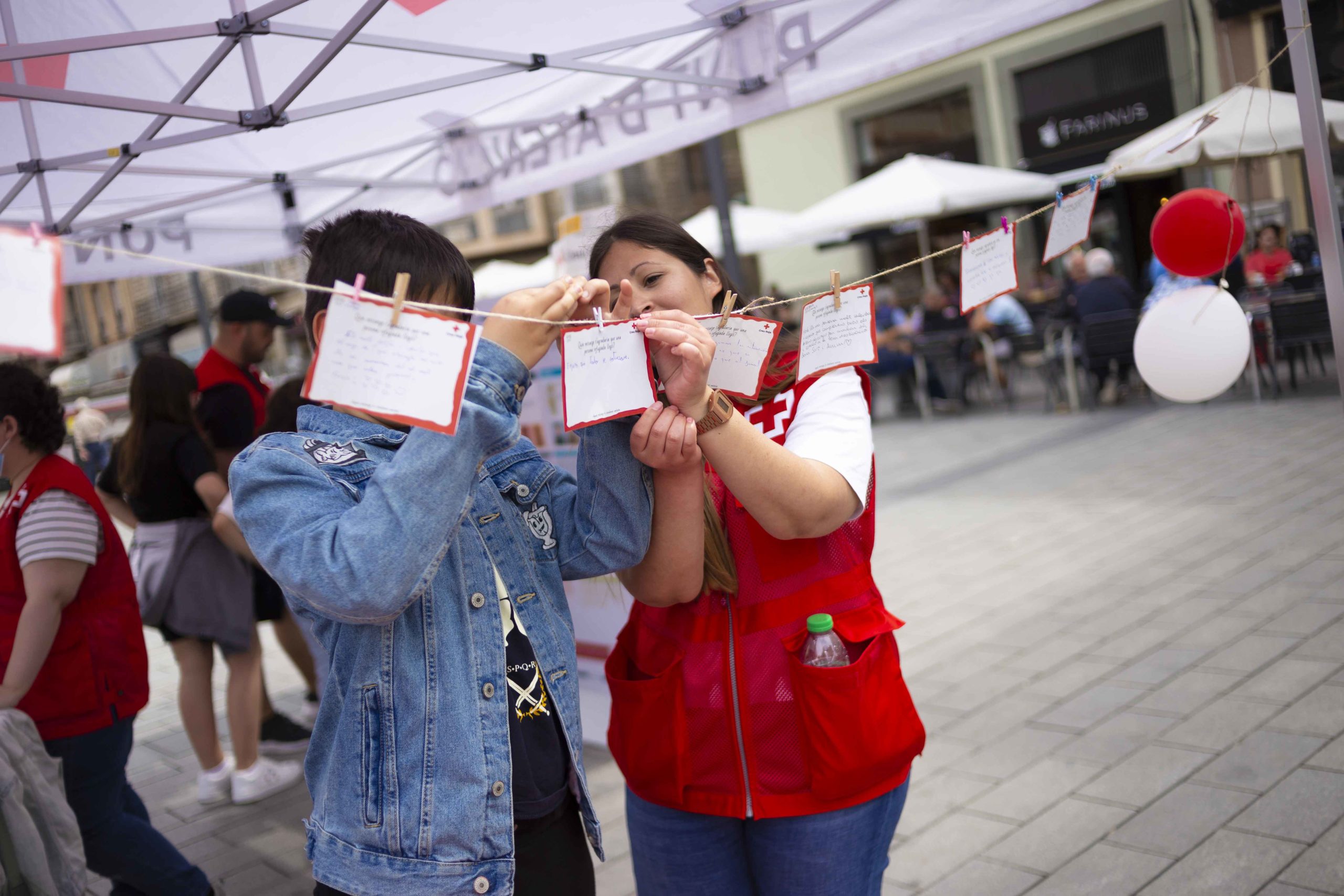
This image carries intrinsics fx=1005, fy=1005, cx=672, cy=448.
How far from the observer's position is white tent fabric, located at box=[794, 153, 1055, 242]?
35.6 feet

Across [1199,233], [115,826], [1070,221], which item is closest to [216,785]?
[115,826]

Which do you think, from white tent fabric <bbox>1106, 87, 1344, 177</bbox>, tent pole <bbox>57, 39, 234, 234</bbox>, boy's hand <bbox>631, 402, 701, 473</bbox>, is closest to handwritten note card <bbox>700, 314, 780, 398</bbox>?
boy's hand <bbox>631, 402, 701, 473</bbox>

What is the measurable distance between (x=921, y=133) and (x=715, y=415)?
1733cm

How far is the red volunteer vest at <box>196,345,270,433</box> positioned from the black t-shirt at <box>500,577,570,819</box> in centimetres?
327

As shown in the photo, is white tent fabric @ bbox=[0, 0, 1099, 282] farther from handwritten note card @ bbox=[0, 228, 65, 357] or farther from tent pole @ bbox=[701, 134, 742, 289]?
tent pole @ bbox=[701, 134, 742, 289]

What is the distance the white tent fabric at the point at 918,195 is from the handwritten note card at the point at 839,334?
9.61 meters

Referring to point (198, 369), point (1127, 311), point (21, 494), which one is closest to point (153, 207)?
point (198, 369)

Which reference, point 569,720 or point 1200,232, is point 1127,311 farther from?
point 569,720

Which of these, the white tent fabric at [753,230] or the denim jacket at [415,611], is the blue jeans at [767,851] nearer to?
the denim jacket at [415,611]

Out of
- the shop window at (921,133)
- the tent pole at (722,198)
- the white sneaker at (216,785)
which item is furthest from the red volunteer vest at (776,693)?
the shop window at (921,133)

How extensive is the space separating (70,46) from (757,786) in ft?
6.80

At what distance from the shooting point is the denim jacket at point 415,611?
46.1 inches

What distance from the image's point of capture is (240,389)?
433cm

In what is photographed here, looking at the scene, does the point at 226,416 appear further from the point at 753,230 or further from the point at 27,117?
the point at 753,230
